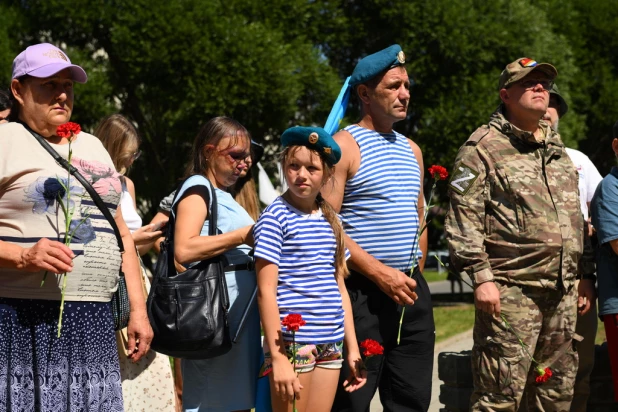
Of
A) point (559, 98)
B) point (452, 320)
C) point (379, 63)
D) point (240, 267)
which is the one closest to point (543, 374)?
point (240, 267)

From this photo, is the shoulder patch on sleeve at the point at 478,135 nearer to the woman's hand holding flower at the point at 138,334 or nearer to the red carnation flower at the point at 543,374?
the red carnation flower at the point at 543,374

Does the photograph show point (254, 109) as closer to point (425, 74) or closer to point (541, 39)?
point (425, 74)

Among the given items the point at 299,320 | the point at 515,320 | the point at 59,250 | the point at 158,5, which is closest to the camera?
the point at 59,250

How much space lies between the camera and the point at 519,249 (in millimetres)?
4703

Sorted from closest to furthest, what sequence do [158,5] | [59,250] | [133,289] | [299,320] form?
1. [59,250]
2. [299,320]
3. [133,289]
4. [158,5]

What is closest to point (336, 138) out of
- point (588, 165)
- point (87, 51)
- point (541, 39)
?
point (588, 165)

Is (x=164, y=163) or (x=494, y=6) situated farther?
(x=494, y=6)

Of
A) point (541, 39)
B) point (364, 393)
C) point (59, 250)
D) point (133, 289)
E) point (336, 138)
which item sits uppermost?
point (541, 39)

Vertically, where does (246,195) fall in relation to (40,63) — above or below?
below

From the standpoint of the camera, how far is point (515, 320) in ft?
15.3

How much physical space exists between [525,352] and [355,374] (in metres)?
1.01

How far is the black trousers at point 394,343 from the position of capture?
447cm

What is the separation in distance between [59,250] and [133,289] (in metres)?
0.77

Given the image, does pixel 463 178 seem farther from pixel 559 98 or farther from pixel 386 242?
pixel 559 98
